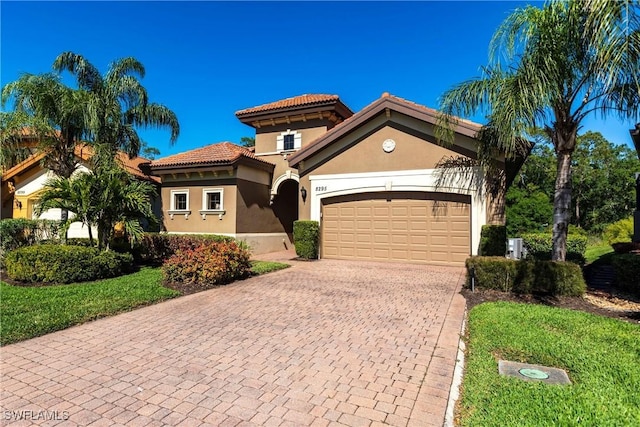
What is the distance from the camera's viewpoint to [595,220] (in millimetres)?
34938

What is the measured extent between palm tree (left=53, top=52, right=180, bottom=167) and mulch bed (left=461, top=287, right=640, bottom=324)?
14.3 meters

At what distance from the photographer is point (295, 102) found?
2005 cm

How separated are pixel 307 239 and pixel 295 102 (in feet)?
29.8

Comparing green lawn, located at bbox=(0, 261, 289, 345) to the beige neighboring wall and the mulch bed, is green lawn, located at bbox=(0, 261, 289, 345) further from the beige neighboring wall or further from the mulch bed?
the mulch bed

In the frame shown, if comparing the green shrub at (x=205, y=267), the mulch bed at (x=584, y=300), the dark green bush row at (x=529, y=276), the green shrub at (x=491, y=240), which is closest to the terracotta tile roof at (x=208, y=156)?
the green shrub at (x=205, y=267)

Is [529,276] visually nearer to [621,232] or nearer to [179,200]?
[179,200]

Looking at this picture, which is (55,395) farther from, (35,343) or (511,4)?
(511,4)

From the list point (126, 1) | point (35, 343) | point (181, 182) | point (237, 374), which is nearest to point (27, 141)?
point (181, 182)

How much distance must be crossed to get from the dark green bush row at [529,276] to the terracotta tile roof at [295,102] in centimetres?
1276

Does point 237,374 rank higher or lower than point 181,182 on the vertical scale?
lower

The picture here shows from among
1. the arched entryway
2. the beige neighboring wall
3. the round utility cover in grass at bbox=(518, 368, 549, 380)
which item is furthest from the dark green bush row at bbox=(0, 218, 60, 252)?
the round utility cover in grass at bbox=(518, 368, 549, 380)

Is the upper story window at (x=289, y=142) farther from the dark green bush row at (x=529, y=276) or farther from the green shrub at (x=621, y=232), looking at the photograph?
the green shrub at (x=621, y=232)

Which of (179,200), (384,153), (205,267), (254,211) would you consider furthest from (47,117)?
(384,153)

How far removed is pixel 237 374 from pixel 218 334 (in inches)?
61.9
